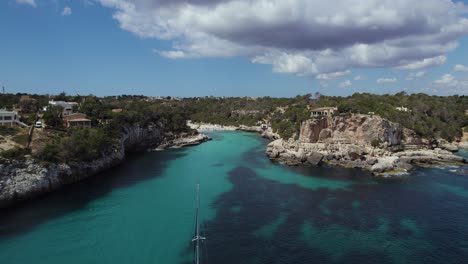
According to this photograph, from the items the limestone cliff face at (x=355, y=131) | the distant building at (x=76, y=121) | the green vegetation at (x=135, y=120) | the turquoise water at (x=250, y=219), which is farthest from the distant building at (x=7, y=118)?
the limestone cliff face at (x=355, y=131)

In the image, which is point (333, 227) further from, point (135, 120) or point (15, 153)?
point (135, 120)

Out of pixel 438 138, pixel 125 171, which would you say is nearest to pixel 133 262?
pixel 125 171

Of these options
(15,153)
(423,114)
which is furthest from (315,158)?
(15,153)

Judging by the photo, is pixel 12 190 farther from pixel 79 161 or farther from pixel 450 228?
pixel 450 228

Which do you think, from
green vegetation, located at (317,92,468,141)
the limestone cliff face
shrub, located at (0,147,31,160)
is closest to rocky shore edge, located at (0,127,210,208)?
shrub, located at (0,147,31,160)

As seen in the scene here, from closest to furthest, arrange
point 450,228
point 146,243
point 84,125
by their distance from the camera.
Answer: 1. point 146,243
2. point 450,228
3. point 84,125
